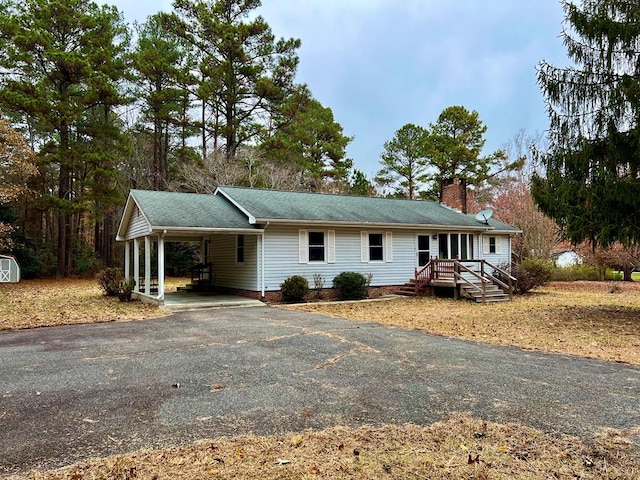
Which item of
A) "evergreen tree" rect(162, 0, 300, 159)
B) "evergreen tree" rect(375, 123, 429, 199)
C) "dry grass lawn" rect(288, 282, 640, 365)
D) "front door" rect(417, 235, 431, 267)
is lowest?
"dry grass lawn" rect(288, 282, 640, 365)

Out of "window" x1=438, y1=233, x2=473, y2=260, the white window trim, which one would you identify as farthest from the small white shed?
"window" x1=438, y1=233, x2=473, y2=260

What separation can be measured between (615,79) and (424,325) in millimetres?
7385

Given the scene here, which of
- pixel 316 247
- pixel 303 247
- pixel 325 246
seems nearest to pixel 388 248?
pixel 325 246

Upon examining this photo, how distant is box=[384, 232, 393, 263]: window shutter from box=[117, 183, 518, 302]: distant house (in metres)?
0.04

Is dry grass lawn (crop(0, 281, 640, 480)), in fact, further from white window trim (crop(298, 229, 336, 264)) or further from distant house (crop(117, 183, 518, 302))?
white window trim (crop(298, 229, 336, 264))

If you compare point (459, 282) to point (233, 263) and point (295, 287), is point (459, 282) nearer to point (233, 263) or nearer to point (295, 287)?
point (295, 287)

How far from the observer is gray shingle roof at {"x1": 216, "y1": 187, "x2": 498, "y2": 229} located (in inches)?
583

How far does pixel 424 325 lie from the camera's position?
31.1ft

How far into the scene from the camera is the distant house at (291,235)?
13.8 metres

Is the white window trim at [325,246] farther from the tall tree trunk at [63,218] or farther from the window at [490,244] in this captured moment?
the tall tree trunk at [63,218]

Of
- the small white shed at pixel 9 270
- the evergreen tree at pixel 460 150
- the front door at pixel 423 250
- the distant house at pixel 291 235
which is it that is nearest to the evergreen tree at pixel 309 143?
the evergreen tree at pixel 460 150

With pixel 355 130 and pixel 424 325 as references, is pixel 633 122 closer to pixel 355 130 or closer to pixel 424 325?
pixel 424 325

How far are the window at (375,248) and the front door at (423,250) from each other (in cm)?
183

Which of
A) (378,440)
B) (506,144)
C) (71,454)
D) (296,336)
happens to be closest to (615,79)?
(296,336)
